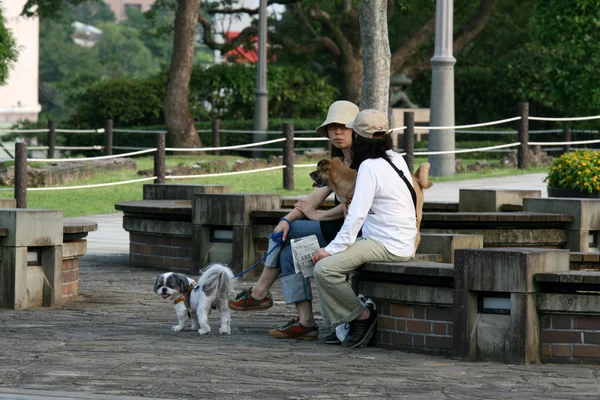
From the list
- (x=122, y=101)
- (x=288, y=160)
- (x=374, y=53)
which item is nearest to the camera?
(x=374, y=53)

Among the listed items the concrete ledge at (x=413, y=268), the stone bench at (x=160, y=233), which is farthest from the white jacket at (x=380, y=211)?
the stone bench at (x=160, y=233)

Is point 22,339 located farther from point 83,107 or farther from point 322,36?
point 322,36

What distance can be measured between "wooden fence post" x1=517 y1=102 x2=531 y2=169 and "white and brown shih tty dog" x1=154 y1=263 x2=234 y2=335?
51.6 ft

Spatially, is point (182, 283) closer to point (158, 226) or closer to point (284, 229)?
point (284, 229)

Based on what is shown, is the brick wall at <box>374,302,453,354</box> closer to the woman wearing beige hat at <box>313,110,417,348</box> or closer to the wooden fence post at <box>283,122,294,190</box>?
the woman wearing beige hat at <box>313,110,417,348</box>

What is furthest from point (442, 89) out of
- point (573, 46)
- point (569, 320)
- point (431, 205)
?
point (569, 320)

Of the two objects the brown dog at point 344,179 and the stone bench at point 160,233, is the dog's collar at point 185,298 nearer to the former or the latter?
the brown dog at point 344,179

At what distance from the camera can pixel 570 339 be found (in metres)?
7.38

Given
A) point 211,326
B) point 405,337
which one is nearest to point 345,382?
point 405,337

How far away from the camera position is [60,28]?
346 feet

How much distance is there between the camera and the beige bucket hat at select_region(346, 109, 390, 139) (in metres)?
8.06

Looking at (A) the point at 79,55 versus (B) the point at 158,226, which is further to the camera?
(A) the point at 79,55

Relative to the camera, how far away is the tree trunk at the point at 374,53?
14.3 m

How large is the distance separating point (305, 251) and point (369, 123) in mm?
923
